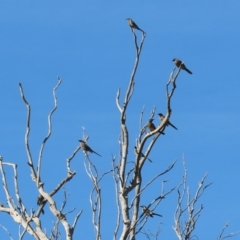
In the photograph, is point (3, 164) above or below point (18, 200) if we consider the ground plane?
above

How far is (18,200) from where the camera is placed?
564cm

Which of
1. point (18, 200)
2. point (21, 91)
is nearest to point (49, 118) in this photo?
point (21, 91)

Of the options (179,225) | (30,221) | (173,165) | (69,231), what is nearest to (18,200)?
(30,221)

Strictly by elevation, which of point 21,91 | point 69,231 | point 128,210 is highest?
point 21,91

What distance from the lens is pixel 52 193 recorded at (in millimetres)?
5980

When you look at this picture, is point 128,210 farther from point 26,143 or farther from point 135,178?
point 26,143

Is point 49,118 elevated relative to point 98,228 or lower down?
elevated

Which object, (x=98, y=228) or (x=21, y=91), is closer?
(x=98, y=228)

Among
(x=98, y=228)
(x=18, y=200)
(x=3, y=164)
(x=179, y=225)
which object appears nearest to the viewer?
(x=98, y=228)

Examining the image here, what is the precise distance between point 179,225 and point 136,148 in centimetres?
162

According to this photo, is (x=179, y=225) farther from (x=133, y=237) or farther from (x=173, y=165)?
(x=133, y=237)

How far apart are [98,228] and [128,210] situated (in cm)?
39

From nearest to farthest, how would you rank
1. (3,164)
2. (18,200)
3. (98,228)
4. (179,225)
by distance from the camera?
(98,228)
(18,200)
(3,164)
(179,225)

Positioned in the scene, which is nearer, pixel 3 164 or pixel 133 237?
pixel 133 237
